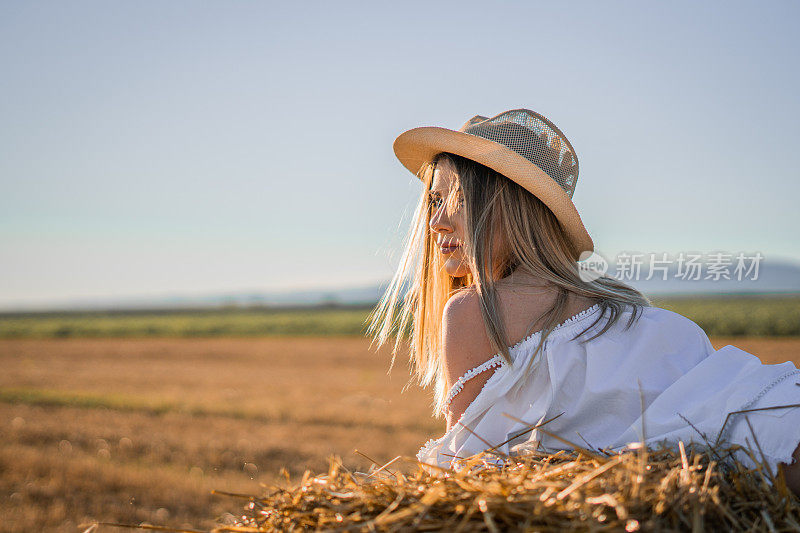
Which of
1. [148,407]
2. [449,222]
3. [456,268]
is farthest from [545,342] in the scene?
[148,407]

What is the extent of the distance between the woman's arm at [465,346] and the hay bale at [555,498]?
0.97ft

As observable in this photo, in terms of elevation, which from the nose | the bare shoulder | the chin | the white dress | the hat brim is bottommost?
the white dress

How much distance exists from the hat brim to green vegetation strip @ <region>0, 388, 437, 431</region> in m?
7.34

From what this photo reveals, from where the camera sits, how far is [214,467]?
23.7 ft

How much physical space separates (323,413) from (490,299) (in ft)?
29.4

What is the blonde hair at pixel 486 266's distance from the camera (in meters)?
2.09

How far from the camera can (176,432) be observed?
353 inches

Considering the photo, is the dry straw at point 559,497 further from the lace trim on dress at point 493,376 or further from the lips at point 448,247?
the lips at point 448,247

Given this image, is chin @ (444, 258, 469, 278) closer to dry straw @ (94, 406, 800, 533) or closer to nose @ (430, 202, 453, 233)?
nose @ (430, 202, 453, 233)

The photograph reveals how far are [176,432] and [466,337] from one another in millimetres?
8115

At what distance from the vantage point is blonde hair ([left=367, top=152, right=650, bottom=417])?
2092mm

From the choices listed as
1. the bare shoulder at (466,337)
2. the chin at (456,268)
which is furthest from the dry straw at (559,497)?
the chin at (456,268)

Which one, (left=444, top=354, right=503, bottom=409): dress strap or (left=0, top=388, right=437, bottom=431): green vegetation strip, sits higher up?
(left=444, top=354, right=503, bottom=409): dress strap

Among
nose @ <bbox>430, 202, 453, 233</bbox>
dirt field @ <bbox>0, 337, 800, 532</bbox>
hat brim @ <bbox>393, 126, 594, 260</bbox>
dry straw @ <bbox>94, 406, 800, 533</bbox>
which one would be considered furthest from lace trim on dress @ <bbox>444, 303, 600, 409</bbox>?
dirt field @ <bbox>0, 337, 800, 532</bbox>
